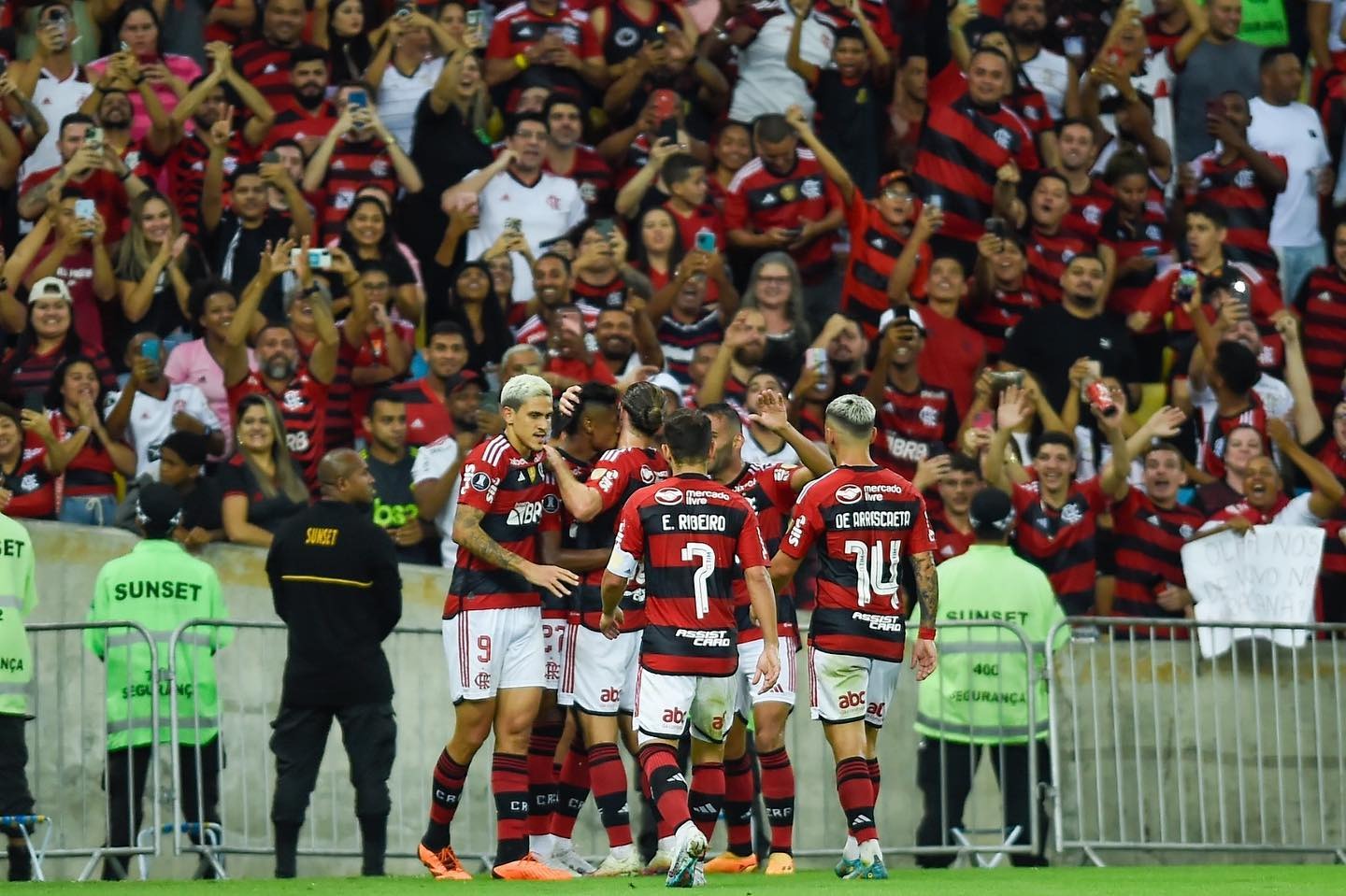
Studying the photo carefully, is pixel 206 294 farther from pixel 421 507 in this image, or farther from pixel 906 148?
pixel 906 148

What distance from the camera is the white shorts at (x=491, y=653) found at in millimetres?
12219

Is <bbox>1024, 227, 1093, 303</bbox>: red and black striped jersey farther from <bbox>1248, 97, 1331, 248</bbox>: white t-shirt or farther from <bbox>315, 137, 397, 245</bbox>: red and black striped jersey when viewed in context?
<bbox>315, 137, 397, 245</bbox>: red and black striped jersey

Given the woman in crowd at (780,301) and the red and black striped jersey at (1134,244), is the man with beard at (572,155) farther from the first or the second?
the red and black striped jersey at (1134,244)

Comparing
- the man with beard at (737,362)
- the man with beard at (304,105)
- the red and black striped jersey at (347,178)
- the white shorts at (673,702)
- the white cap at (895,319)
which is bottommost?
the white shorts at (673,702)

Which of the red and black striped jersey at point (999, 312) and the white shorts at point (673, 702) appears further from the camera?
the red and black striped jersey at point (999, 312)

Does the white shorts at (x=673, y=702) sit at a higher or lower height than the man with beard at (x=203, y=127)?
lower

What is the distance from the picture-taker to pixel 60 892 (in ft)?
37.3

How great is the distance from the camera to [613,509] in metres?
13.1

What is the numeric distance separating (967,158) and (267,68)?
5565 millimetres

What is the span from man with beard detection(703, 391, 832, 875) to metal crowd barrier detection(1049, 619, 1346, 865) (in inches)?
102

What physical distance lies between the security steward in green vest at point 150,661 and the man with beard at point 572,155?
611cm

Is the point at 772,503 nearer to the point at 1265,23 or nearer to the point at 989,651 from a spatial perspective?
the point at 989,651

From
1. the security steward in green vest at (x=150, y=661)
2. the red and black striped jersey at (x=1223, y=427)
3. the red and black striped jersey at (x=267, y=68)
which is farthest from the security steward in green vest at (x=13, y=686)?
the red and black striped jersey at (x=1223, y=427)

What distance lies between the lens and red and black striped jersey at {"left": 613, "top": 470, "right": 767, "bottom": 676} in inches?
446
